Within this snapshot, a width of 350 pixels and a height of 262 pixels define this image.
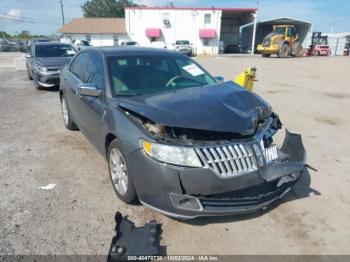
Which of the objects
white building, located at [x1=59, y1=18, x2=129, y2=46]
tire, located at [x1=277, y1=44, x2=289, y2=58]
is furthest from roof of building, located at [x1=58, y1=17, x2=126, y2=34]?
tire, located at [x1=277, y1=44, x2=289, y2=58]

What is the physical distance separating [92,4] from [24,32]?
22.1 metres

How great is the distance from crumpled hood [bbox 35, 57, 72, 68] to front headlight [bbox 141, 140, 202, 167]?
8.06m

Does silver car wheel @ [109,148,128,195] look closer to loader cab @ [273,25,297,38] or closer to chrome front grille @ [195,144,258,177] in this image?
chrome front grille @ [195,144,258,177]

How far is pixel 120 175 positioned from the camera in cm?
324

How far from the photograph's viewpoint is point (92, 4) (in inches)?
3270

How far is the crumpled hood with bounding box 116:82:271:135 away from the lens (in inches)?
110

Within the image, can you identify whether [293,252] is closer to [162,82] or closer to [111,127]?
[111,127]

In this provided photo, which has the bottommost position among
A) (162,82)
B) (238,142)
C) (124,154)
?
(124,154)

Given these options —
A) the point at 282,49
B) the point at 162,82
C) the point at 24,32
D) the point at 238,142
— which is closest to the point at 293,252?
the point at 238,142

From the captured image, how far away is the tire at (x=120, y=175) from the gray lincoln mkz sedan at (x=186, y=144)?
0.04ft

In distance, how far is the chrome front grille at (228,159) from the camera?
2.55 meters

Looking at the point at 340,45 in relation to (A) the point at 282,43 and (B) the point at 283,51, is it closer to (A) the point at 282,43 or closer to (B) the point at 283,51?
(B) the point at 283,51

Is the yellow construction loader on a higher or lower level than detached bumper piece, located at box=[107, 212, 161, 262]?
higher

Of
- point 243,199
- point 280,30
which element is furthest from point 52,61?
point 280,30
